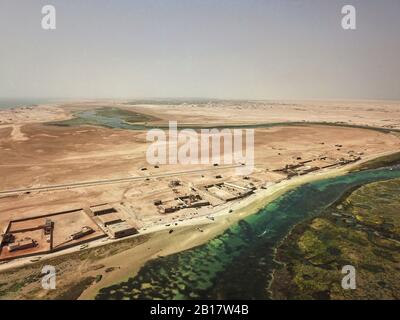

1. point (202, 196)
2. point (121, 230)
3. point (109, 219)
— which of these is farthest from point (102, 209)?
point (202, 196)

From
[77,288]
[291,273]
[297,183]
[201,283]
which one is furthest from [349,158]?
[77,288]

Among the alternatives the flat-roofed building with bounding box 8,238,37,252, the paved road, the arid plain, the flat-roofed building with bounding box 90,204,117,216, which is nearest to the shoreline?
the arid plain

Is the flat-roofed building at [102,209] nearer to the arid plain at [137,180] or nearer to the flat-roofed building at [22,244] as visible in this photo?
the arid plain at [137,180]

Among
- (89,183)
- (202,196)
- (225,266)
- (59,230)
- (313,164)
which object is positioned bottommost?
(225,266)

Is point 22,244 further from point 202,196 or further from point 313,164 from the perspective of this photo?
point 313,164

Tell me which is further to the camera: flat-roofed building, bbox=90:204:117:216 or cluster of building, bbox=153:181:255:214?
cluster of building, bbox=153:181:255:214

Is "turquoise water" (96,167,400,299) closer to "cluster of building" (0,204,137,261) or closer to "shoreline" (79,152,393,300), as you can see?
"shoreline" (79,152,393,300)

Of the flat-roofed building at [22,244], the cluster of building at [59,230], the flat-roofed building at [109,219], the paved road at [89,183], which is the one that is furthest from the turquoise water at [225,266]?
the paved road at [89,183]
